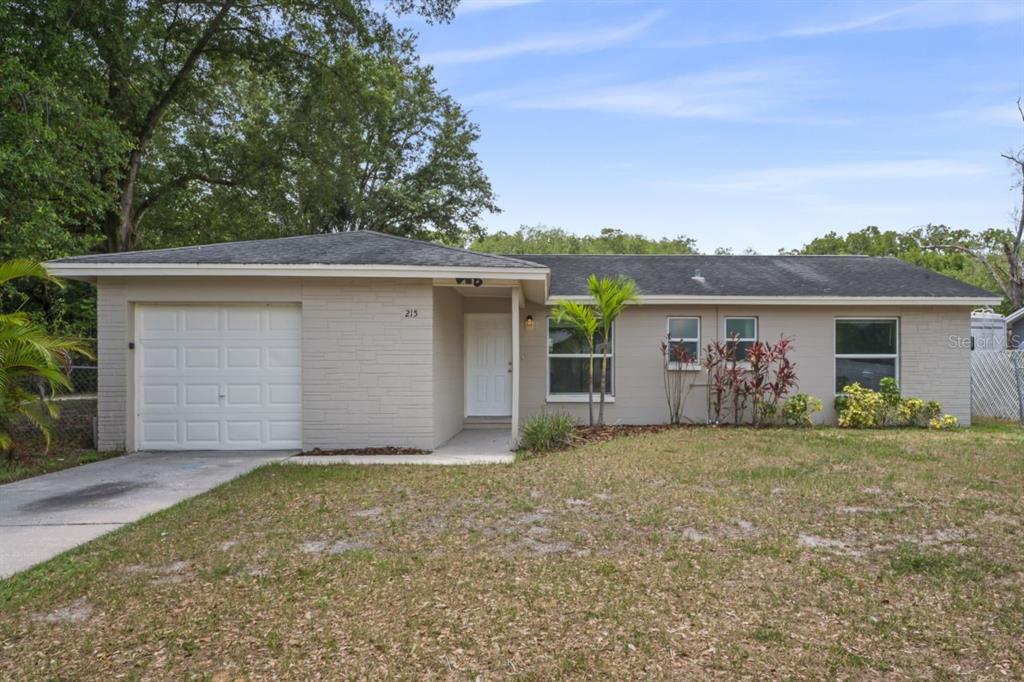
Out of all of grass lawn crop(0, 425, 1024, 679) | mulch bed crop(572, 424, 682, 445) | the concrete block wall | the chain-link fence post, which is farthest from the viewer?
the chain-link fence post

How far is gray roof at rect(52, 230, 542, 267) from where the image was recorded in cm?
843

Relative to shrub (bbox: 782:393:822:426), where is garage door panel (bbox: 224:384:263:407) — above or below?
above

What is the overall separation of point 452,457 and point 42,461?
5182 millimetres

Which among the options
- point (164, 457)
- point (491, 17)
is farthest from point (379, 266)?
point (491, 17)

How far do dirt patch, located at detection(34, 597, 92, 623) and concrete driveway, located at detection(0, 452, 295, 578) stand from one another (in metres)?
0.87

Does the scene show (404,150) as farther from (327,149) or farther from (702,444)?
(702,444)

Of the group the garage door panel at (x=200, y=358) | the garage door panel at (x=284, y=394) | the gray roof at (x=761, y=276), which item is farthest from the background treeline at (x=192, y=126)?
the gray roof at (x=761, y=276)

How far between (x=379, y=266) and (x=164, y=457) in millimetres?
3835

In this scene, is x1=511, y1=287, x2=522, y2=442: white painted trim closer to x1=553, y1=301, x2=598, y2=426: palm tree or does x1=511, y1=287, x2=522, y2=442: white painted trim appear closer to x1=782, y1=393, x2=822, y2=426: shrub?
x1=553, y1=301, x2=598, y2=426: palm tree

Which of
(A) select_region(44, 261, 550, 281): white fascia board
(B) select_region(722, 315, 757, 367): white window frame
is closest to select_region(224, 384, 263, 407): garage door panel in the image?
(A) select_region(44, 261, 550, 281): white fascia board

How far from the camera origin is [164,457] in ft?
27.6

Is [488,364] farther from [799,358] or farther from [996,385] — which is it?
[996,385]

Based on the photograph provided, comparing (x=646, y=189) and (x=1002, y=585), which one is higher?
(x=646, y=189)

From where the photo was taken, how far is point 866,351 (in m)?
11.7
